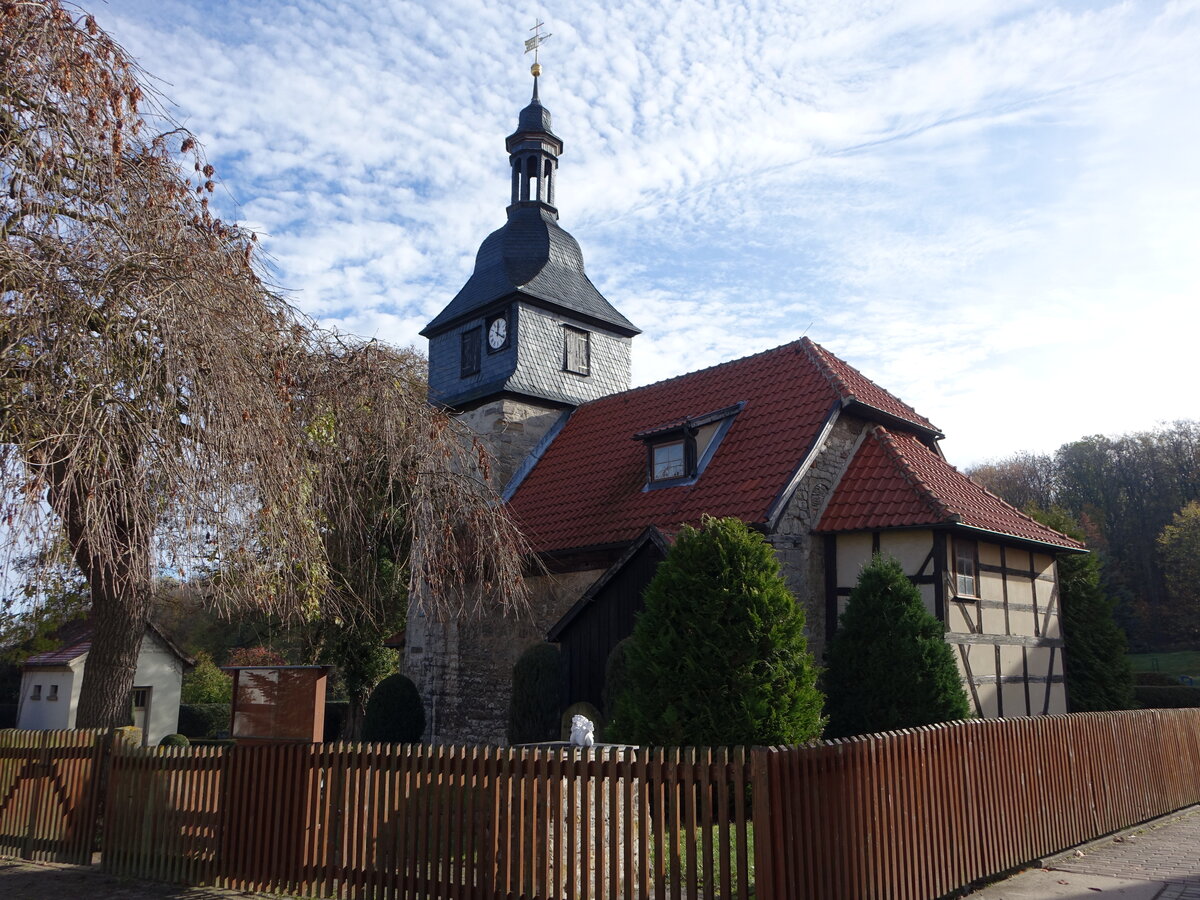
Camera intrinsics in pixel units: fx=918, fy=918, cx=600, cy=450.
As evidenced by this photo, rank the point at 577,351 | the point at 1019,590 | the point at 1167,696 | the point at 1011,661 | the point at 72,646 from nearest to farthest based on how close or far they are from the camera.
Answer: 1. the point at 1011,661
2. the point at 1019,590
3. the point at 577,351
4. the point at 1167,696
5. the point at 72,646

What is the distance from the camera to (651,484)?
15.2 meters

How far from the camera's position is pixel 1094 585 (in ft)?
52.5

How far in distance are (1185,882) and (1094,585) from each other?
9.96m

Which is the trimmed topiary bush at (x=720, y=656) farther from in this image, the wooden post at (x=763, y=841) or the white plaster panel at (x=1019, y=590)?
the white plaster panel at (x=1019, y=590)

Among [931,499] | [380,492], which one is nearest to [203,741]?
[380,492]

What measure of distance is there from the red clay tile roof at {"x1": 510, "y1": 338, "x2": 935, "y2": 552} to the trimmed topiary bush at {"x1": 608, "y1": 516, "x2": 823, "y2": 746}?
395cm

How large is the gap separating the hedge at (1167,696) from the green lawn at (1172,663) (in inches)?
621

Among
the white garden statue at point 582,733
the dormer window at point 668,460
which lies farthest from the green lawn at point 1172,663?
the white garden statue at point 582,733

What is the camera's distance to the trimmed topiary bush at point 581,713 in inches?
460

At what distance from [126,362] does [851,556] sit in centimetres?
975

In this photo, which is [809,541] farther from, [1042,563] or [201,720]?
[201,720]

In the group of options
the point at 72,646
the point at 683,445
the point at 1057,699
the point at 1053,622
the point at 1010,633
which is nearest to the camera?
the point at 1010,633

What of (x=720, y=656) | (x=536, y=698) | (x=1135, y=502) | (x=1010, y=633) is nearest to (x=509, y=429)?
(x=536, y=698)

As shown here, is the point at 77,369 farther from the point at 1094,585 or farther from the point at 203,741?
the point at 203,741
